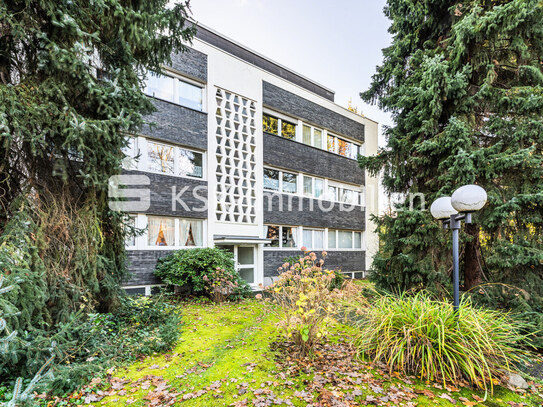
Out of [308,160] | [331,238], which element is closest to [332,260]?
[331,238]

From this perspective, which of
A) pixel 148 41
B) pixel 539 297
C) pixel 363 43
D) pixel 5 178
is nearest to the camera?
pixel 5 178

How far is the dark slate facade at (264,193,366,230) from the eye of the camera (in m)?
12.8

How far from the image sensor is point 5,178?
4.04 m

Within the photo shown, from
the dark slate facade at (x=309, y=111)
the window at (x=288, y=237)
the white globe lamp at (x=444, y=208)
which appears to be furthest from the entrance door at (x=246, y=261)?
the white globe lamp at (x=444, y=208)

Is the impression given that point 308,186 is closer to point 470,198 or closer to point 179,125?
point 179,125

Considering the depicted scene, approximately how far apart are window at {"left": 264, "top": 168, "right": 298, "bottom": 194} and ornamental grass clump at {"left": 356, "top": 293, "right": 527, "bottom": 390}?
371 inches

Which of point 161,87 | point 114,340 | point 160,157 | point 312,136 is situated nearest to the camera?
point 114,340

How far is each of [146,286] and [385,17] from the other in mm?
10790

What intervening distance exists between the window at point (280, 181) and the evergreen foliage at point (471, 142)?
6501 mm

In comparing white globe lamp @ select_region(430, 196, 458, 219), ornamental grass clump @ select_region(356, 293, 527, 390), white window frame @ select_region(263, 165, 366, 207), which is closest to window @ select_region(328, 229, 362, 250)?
white window frame @ select_region(263, 165, 366, 207)

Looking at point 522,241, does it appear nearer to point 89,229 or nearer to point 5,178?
point 89,229

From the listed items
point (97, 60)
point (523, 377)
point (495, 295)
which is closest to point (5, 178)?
point (97, 60)

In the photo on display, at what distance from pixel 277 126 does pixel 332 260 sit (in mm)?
7299

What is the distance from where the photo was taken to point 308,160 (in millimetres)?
Result: 14328
